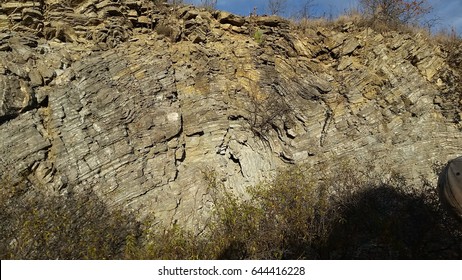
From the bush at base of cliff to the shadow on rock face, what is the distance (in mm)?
3643

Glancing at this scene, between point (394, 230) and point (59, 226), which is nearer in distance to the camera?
point (59, 226)

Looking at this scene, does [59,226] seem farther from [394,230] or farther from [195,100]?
[394,230]

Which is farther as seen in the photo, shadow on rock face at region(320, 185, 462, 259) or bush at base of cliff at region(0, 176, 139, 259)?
shadow on rock face at region(320, 185, 462, 259)

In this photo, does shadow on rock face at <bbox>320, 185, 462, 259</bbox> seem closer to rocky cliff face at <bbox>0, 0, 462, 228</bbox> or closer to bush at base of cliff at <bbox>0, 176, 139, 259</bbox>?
rocky cliff face at <bbox>0, 0, 462, 228</bbox>

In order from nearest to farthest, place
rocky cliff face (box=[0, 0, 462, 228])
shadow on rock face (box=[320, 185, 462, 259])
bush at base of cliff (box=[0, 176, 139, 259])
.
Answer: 1. bush at base of cliff (box=[0, 176, 139, 259])
2. shadow on rock face (box=[320, 185, 462, 259])
3. rocky cliff face (box=[0, 0, 462, 228])

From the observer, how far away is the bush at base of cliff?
5402mm

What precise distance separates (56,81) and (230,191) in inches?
166

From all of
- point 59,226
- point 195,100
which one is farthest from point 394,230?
point 59,226

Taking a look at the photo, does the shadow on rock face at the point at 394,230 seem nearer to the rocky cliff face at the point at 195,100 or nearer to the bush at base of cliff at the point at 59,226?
the rocky cliff face at the point at 195,100

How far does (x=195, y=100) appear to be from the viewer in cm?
823

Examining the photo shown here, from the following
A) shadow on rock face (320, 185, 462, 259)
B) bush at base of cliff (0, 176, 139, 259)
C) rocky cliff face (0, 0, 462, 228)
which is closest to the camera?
bush at base of cliff (0, 176, 139, 259)

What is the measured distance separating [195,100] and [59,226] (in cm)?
379

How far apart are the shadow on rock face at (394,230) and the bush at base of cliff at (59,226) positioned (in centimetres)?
364

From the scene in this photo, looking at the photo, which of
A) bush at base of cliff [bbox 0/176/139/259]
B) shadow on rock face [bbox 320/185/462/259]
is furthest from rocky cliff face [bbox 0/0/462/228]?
shadow on rock face [bbox 320/185/462/259]
